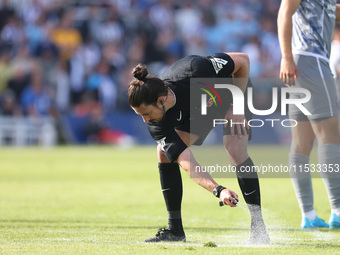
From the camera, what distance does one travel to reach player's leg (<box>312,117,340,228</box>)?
5.92 metres

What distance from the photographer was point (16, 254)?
14.9ft

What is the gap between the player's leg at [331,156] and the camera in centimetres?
592

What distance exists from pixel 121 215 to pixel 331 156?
2463mm

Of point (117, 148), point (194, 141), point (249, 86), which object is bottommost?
point (117, 148)

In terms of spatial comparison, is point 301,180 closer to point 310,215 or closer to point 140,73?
point 310,215

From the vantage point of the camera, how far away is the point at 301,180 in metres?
6.32

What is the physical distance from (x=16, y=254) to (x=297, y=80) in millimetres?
3124

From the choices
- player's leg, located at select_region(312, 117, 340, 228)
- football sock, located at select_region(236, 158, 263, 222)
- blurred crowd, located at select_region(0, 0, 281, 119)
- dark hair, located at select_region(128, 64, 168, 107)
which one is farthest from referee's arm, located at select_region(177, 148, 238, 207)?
blurred crowd, located at select_region(0, 0, 281, 119)

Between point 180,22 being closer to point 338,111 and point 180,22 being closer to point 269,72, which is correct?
point 269,72

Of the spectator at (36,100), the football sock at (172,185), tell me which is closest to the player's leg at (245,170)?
the football sock at (172,185)

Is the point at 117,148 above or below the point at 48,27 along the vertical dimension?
below

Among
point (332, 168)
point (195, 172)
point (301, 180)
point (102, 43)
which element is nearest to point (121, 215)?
point (301, 180)

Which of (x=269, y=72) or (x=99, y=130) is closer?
(x=99, y=130)

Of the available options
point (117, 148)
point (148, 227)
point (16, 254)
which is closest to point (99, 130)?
point (117, 148)
